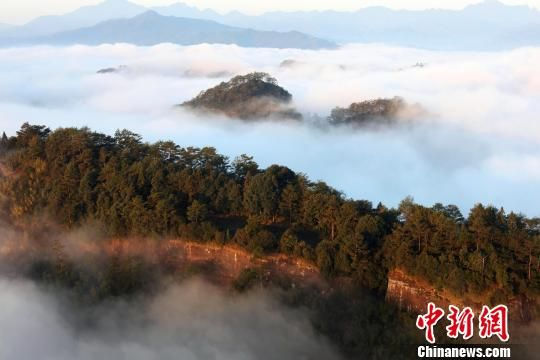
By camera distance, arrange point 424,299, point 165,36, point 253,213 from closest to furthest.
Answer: point 424,299, point 253,213, point 165,36

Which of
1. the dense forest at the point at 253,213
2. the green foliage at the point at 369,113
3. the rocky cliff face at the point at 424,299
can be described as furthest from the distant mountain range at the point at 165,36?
the rocky cliff face at the point at 424,299

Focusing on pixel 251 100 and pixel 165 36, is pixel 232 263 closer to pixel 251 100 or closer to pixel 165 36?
pixel 251 100

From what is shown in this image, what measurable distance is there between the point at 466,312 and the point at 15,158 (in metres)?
14.3

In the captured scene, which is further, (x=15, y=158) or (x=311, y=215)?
(x=15, y=158)

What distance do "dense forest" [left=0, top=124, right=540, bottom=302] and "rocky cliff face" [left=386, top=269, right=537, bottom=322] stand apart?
0.63ft

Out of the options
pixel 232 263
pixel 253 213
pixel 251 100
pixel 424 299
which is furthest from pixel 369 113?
pixel 424 299

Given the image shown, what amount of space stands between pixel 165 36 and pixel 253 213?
5138 inches

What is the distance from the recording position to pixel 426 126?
40500 mm

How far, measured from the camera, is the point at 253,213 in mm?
14555

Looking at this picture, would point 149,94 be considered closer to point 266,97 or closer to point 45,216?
point 266,97

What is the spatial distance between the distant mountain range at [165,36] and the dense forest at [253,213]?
11773cm

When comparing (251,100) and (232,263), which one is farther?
(251,100)

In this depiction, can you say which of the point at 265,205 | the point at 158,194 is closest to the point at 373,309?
the point at 265,205

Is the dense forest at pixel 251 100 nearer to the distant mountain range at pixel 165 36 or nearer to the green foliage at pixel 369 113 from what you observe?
the green foliage at pixel 369 113
